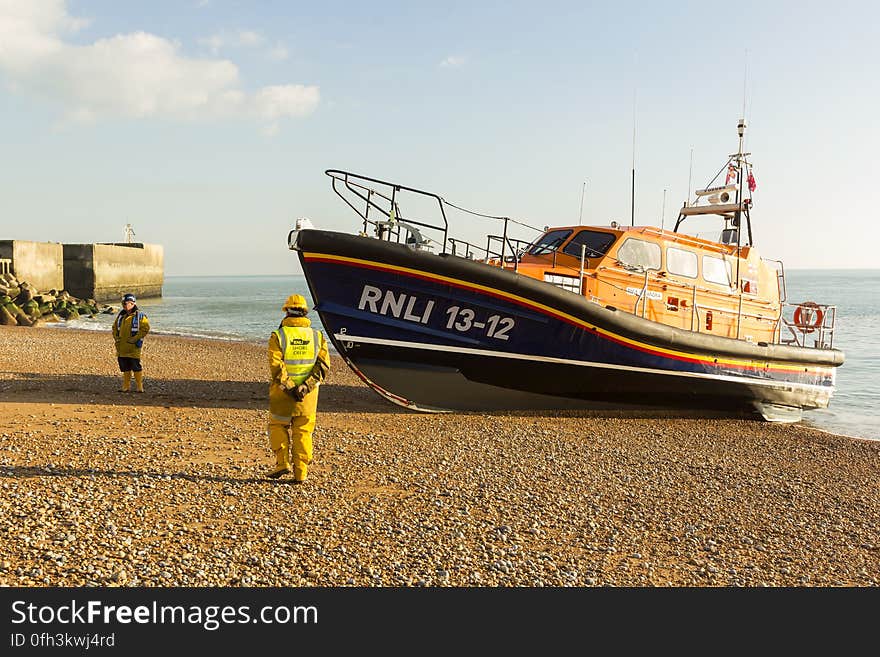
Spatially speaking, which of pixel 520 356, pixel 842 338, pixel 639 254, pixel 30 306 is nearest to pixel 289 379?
pixel 520 356

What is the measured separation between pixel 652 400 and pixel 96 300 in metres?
37.6

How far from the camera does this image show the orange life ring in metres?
12.3

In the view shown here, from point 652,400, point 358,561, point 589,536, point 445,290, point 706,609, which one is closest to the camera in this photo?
point 706,609

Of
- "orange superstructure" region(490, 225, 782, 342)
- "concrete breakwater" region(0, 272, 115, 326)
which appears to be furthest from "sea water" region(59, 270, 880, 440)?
"orange superstructure" region(490, 225, 782, 342)

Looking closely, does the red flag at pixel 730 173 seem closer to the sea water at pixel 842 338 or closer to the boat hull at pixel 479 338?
the boat hull at pixel 479 338

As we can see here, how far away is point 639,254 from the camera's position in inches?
396

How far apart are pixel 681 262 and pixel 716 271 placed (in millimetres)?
895

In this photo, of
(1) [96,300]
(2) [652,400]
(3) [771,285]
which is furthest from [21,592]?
(1) [96,300]

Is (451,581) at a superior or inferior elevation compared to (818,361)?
inferior

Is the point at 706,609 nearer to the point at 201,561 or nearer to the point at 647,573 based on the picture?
the point at 647,573

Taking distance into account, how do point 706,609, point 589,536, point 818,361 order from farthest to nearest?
1. point 818,361
2. point 589,536
3. point 706,609

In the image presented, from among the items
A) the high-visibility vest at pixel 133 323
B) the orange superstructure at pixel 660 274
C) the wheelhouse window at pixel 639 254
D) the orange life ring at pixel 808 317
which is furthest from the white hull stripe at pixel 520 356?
the high-visibility vest at pixel 133 323

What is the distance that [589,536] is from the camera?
4.94m

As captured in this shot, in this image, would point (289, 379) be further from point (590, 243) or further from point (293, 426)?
point (590, 243)
